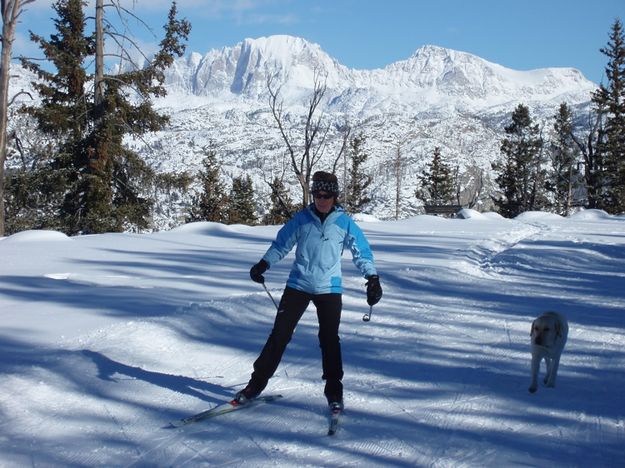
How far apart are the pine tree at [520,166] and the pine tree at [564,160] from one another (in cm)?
148

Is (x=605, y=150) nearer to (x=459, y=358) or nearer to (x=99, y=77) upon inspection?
(x=99, y=77)

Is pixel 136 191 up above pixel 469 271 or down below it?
above

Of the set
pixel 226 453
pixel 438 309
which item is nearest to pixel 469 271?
pixel 438 309

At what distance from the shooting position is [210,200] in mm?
44844

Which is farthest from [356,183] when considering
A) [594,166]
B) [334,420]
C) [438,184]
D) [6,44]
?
[334,420]

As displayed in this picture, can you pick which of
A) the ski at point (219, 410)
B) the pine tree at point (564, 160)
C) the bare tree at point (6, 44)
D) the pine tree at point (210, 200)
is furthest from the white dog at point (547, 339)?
the pine tree at point (564, 160)

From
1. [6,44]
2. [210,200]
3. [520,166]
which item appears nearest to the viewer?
[6,44]

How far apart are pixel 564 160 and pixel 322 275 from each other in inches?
2098

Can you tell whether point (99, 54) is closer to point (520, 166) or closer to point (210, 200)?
point (210, 200)

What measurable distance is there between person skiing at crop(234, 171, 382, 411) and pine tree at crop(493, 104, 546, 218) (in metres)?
50.0

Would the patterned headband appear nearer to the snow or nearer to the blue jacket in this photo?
the blue jacket

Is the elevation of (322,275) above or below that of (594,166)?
below

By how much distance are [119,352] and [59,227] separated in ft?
61.3

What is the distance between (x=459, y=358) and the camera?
6.37m
